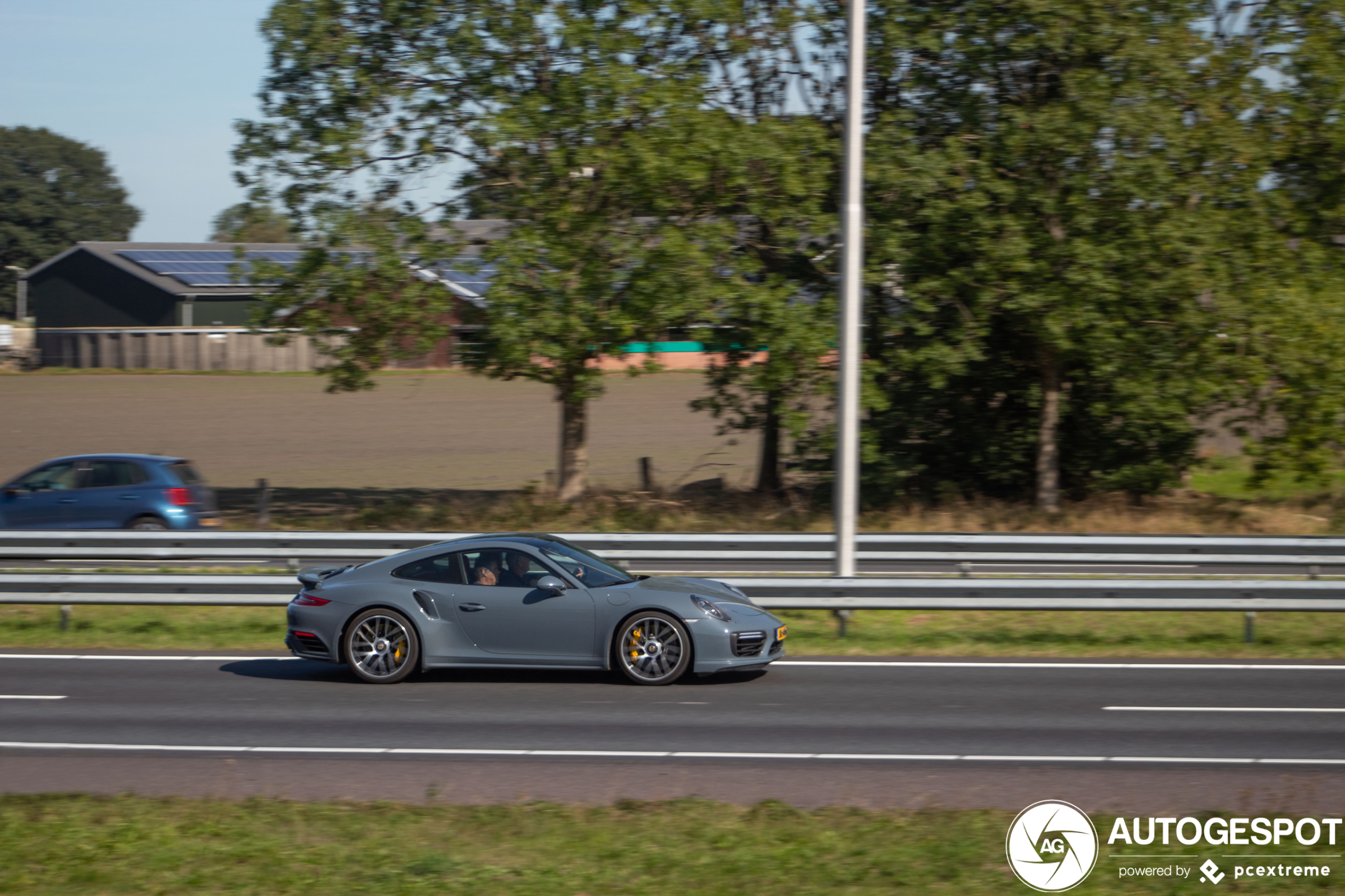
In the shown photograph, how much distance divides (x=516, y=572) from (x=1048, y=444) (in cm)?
1517

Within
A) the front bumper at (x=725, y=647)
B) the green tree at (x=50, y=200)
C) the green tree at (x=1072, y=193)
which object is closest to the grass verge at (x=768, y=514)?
the green tree at (x=1072, y=193)

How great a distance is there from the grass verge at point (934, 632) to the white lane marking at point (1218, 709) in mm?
2680

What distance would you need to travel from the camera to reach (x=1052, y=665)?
39.3ft

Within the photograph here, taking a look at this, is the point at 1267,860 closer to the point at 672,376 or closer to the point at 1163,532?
the point at 1163,532

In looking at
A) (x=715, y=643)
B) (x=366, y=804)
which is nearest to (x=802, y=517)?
(x=715, y=643)

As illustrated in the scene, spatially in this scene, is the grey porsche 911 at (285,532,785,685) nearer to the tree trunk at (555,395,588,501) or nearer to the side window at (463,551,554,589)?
the side window at (463,551,554,589)

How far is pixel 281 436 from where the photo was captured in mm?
39344

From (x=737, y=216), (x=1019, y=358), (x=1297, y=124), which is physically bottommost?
(x=1019, y=358)

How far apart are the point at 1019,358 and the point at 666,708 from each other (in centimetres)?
1582

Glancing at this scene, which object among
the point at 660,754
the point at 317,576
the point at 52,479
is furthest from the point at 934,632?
the point at 52,479

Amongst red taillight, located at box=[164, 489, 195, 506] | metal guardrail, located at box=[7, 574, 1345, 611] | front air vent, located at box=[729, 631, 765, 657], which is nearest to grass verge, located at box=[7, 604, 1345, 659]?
metal guardrail, located at box=[7, 574, 1345, 611]

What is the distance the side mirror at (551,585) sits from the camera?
424 inches

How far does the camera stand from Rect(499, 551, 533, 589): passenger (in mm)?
10883

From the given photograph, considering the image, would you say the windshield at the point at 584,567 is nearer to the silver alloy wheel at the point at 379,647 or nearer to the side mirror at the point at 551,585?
the side mirror at the point at 551,585
